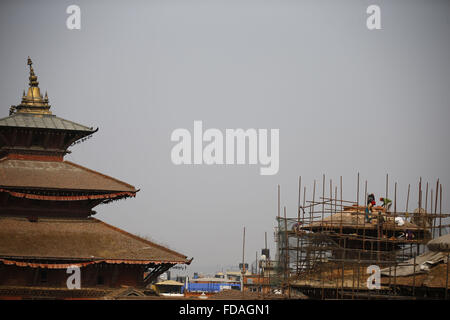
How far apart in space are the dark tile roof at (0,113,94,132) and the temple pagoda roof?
16.2ft

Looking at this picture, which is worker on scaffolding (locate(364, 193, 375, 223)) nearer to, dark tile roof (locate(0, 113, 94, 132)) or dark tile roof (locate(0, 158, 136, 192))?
dark tile roof (locate(0, 158, 136, 192))

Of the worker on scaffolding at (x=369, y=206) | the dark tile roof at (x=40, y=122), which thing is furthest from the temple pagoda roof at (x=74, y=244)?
the worker on scaffolding at (x=369, y=206)

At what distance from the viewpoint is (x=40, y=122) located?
4669 cm

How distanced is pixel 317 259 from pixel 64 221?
13198 mm

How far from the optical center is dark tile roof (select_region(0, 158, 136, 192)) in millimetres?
44375

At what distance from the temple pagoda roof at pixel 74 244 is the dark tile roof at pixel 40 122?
4.94 metres

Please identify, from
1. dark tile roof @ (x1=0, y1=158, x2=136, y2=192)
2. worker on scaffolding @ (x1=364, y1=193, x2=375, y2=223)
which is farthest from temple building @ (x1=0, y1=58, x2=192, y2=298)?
worker on scaffolding @ (x1=364, y1=193, x2=375, y2=223)

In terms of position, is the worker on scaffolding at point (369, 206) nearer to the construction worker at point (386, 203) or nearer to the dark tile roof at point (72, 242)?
the construction worker at point (386, 203)

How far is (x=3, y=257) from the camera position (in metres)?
41.5

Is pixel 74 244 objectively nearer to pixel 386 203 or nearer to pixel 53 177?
pixel 53 177

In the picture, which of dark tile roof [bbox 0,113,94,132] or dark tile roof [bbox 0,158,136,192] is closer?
dark tile roof [bbox 0,158,136,192]

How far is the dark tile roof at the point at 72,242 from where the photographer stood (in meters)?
42.4
